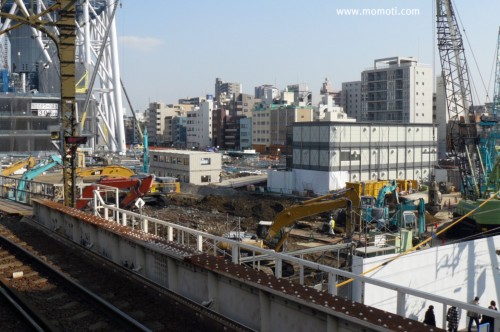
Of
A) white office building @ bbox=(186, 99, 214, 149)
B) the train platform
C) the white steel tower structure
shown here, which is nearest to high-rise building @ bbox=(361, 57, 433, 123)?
white office building @ bbox=(186, 99, 214, 149)

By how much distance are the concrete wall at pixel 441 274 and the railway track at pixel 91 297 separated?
6552 mm

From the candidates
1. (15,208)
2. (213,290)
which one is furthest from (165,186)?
(213,290)

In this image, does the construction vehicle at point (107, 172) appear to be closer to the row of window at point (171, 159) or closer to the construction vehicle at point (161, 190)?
the construction vehicle at point (161, 190)

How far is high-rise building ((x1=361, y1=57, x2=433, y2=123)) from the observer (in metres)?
80.2

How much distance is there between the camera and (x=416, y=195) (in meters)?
36.2

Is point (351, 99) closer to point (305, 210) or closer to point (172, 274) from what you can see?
point (305, 210)

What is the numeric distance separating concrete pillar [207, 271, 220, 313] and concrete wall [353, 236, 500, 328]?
22.1 feet

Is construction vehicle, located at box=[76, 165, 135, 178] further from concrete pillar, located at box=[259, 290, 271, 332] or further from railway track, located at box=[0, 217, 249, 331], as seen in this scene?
concrete pillar, located at box=[259, 290, 271, 332]

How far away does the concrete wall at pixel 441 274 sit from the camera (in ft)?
44.4

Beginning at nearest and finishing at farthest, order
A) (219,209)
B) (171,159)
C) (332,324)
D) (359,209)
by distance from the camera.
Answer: (332,324), (359,209), (219,209), (171,159)

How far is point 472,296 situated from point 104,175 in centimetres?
2162

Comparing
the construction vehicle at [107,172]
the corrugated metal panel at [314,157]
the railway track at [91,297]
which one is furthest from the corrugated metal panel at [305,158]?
the railway track at [91,297]

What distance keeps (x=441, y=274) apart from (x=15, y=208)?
12.8 m

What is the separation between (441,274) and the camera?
50.1ft
